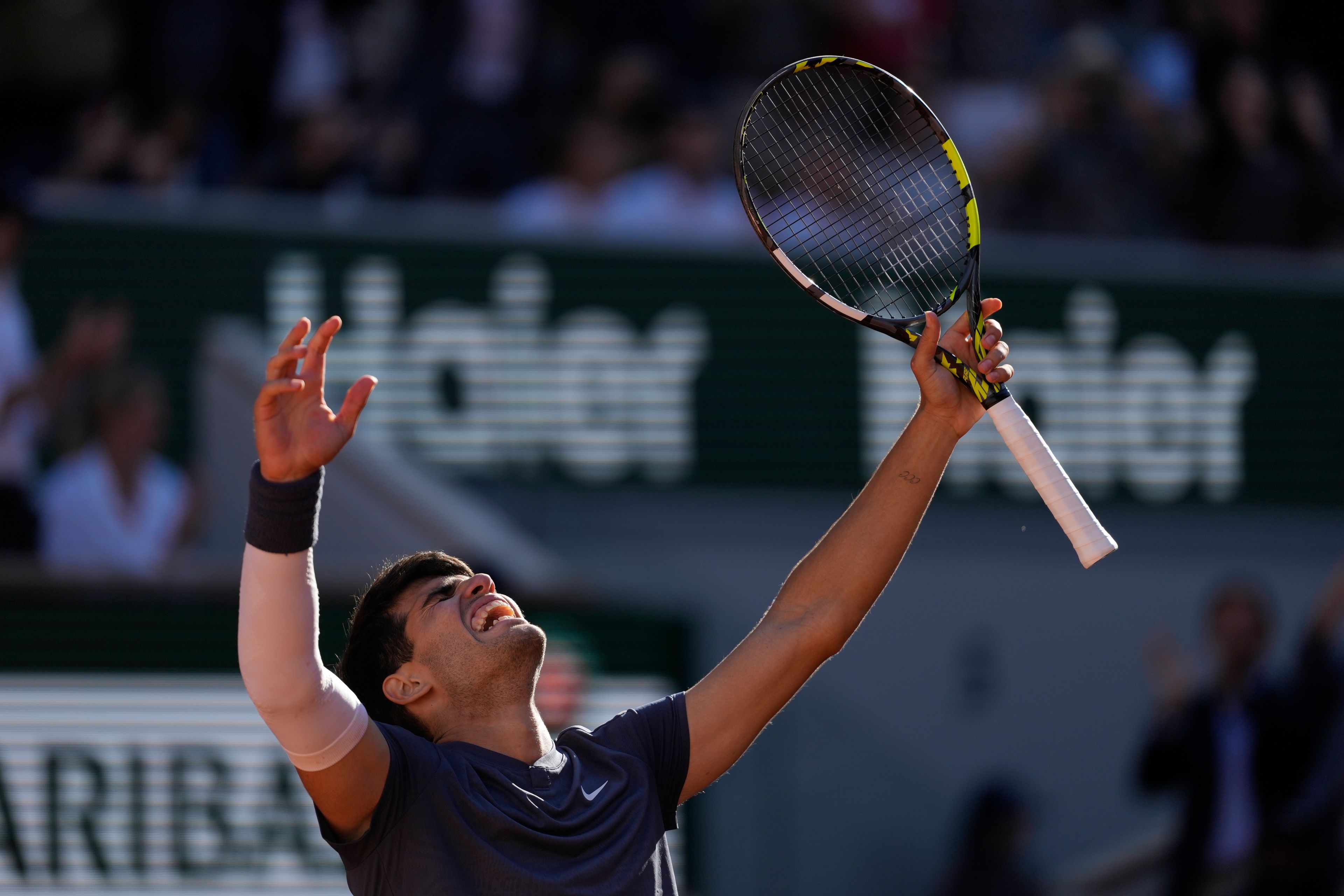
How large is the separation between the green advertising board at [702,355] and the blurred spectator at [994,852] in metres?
1.81

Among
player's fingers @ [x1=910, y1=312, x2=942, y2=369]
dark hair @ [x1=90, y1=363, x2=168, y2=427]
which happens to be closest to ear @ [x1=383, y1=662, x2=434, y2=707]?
player's fingers @ [x1=910, y1=312, x2=942, y2=369]

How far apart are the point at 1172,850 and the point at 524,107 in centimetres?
462

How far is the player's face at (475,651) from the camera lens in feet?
9.94

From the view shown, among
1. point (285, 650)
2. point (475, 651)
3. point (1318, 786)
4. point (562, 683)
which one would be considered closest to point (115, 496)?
point (562, 683)

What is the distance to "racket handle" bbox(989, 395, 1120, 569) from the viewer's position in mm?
3135

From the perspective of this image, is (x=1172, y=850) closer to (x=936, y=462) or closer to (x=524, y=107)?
(x=524, y=107)

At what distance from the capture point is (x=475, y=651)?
3.03 metres

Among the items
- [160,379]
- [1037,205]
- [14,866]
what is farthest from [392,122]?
[14,866]

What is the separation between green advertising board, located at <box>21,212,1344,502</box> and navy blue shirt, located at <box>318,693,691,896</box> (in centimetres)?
522

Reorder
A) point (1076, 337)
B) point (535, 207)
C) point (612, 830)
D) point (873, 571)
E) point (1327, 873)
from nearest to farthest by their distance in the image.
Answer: point (612, 830), point (873, 571), point (1327, 873), point (535, 207), point (1076, 337)

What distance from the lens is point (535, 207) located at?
29.3ft

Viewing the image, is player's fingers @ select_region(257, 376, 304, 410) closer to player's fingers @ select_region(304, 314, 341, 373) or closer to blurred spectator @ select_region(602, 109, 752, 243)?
player's fingers @ select_region(304, 314, 341, 373)

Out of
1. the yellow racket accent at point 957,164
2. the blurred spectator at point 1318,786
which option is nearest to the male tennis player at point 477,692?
the yellow racket accent at point 957,164

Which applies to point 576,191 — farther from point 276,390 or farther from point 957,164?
point 276,390
